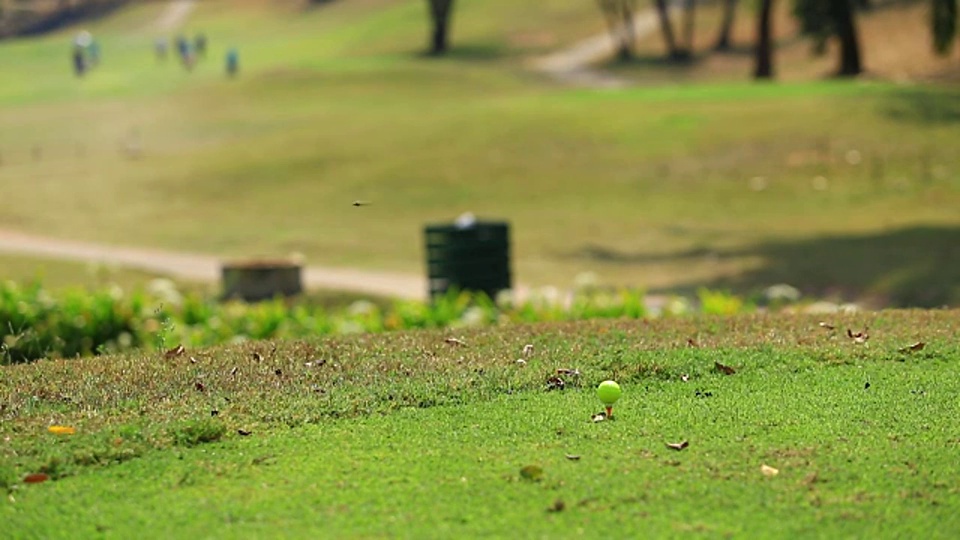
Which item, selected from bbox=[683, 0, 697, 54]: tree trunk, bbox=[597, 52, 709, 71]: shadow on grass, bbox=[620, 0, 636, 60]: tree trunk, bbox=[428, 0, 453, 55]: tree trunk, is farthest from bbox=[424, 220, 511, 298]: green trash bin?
bbox=[428, 0, 453, 55]: tree trunk

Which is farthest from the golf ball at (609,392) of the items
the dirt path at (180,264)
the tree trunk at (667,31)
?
the tree trunk at (667,31)

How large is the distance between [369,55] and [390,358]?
6506 cm

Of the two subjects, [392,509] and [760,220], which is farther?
[760,220]

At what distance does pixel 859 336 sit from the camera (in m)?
8.18

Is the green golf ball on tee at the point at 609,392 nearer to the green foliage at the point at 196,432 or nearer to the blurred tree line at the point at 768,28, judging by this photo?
→ the green foliage at the point at 196,432

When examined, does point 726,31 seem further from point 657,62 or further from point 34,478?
point 34,478

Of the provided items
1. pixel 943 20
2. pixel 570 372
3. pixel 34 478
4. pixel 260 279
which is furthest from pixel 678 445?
pixel 943 20

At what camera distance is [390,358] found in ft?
24.8

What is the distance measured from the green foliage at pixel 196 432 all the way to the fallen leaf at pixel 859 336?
3581 mm

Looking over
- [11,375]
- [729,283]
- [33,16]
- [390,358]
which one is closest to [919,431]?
[390,358]

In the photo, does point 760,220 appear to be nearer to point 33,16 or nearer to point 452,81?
point 452,81

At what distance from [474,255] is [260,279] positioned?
3450 mm

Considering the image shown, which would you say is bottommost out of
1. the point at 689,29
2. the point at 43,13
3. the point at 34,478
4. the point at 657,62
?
the point at 657,62

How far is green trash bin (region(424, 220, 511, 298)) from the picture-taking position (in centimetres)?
1606
